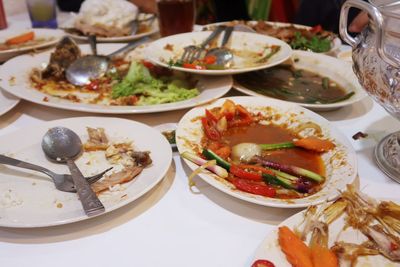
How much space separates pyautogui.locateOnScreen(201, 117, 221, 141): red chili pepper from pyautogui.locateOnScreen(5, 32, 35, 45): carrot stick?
1494 millimetres

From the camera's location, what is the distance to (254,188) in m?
1.03

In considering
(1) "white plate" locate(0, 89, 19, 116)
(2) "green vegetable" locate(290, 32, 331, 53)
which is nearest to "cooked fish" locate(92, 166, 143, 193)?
(1) "white plate" locate(0, 89, 19, 116)

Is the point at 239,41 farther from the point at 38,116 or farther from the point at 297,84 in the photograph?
the point at 38,116

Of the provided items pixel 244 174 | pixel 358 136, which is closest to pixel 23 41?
pixel 244 174

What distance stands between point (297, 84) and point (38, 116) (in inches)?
47.4

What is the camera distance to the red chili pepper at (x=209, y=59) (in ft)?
5.85

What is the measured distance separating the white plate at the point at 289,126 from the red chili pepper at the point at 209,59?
363mm

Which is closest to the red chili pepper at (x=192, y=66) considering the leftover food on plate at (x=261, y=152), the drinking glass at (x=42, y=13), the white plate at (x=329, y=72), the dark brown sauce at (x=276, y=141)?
the white plate at (x=329, y=72)

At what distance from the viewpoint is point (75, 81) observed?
1803mm

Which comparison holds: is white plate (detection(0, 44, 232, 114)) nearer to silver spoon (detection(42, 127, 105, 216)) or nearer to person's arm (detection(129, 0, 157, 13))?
silver spoon (detection(42, 127, 105, 216))

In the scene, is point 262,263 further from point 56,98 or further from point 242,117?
point 56,98

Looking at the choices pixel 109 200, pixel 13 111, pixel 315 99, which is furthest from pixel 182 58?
pixel 109 200

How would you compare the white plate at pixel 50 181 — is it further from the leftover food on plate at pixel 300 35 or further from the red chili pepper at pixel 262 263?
the leftover food on plate at pixel 300 35

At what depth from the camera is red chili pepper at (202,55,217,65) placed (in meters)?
Answer: 1.78
